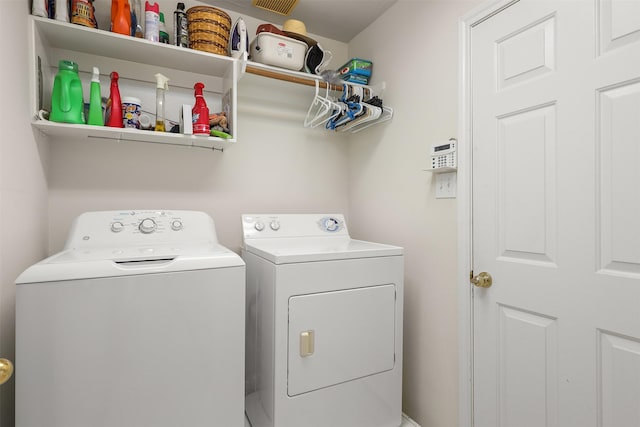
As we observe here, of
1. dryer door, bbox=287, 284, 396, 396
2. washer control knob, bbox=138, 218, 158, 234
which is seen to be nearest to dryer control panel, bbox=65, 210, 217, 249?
washer control knob, bbox=138, 218, 158, 234

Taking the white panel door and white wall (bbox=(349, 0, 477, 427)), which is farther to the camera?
white wall (bbox=(349, 0, 477, 427))

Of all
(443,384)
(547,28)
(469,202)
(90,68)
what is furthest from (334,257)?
(90,68)

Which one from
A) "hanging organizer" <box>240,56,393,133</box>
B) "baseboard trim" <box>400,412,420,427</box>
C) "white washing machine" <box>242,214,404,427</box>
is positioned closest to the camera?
"white washing machine" <box>242,214,404,427</box>

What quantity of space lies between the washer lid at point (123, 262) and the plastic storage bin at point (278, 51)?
1148mm

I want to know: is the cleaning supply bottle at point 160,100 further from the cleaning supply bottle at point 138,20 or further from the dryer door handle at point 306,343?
the dryer door handle at point 306,343

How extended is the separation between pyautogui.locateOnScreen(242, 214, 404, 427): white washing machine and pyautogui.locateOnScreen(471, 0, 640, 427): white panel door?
1.34 ft

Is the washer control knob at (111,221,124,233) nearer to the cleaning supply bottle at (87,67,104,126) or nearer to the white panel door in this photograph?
the cleaning supply bottle at (87,67,104,126)

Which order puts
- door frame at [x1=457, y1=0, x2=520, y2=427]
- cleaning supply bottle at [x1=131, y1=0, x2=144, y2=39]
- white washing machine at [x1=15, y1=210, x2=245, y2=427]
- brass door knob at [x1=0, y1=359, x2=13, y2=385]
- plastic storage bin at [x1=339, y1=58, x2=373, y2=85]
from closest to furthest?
brass door knob at [x1=0, y1=359, x2=13, y2=385] → white washing machine at [x1=15, y1=210, x2=245, y2=427] → door frame at [x1=457, y1=0, x2=520, y2=427] → cleaning supply bottle at [x1=131, y1=0, x2=144, y2=39] → plastic storage bin at [x1=339, y1=58, x2=373, y2=85]

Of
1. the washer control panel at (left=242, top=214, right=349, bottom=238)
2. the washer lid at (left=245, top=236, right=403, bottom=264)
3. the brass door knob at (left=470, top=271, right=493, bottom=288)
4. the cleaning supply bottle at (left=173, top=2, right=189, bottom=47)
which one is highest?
the cleaning supply bottle at (left=173, top=2, right=189, bottom=47)

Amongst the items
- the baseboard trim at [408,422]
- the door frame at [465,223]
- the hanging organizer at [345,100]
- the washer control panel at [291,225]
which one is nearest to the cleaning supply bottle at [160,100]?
the hanging organizer at [345,100]

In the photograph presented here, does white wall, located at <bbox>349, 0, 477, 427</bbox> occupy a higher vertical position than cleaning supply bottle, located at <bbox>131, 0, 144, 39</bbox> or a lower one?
lower

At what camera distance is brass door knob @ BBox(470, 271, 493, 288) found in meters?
1.46

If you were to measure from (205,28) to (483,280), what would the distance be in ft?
6.14

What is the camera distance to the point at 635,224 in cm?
103
